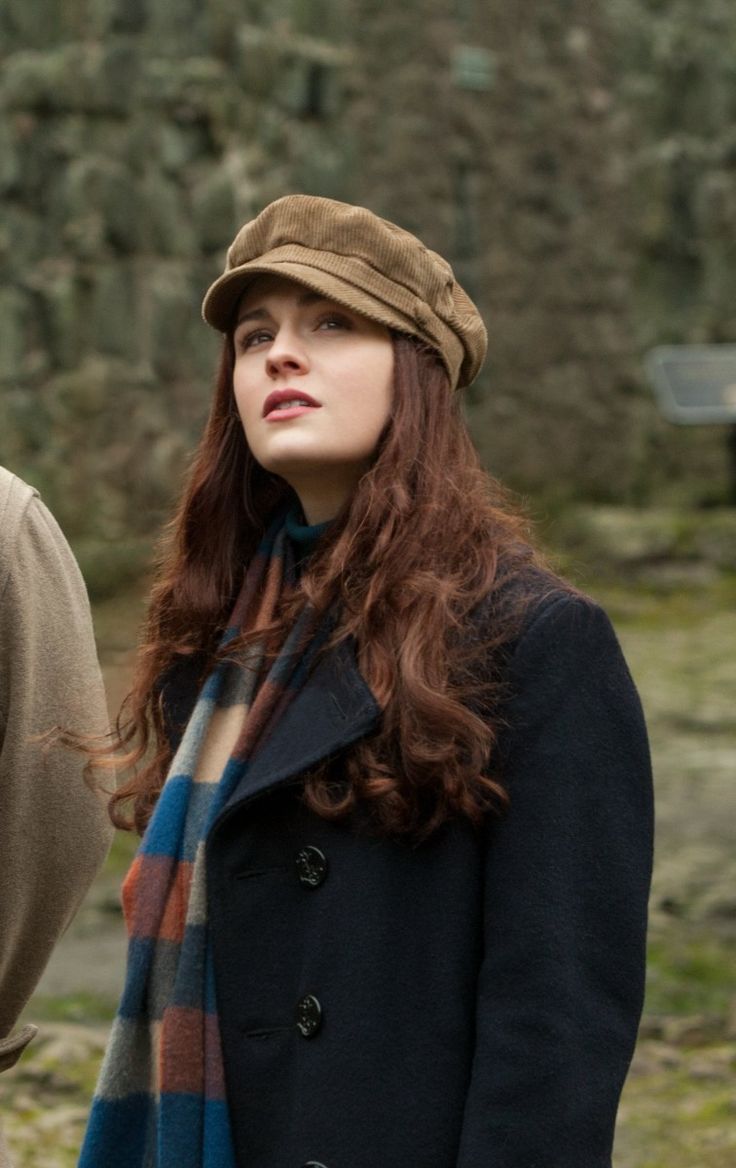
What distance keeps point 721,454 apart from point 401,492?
24.3 ft

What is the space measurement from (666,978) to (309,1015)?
2602mm

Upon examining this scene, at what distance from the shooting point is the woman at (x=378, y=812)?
6.05 ft

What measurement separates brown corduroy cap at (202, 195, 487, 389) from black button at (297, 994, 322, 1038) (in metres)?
0.65

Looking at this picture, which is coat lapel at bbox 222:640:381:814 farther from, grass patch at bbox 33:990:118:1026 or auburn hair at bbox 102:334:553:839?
grass patch at bbox 33:990:118:1026

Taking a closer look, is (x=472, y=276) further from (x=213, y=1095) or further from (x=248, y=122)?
(x=213, y=1095)

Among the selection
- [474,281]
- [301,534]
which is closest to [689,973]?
[301,534]

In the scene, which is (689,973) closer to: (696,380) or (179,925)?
(179,925)

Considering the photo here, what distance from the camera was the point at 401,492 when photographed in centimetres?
198

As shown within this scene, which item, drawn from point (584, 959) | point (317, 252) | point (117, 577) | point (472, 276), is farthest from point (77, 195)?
point (584, 959)

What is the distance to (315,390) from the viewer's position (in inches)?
78.8

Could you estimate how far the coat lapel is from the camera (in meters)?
1.89

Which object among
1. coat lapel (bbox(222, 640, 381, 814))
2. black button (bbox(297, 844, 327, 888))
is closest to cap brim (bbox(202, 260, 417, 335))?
coat lapel (bbox(222, 640, 381, 814))

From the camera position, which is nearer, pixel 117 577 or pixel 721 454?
pixel 117 577

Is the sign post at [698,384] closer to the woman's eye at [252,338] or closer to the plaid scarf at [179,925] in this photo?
the woman's eye at [252,338]
